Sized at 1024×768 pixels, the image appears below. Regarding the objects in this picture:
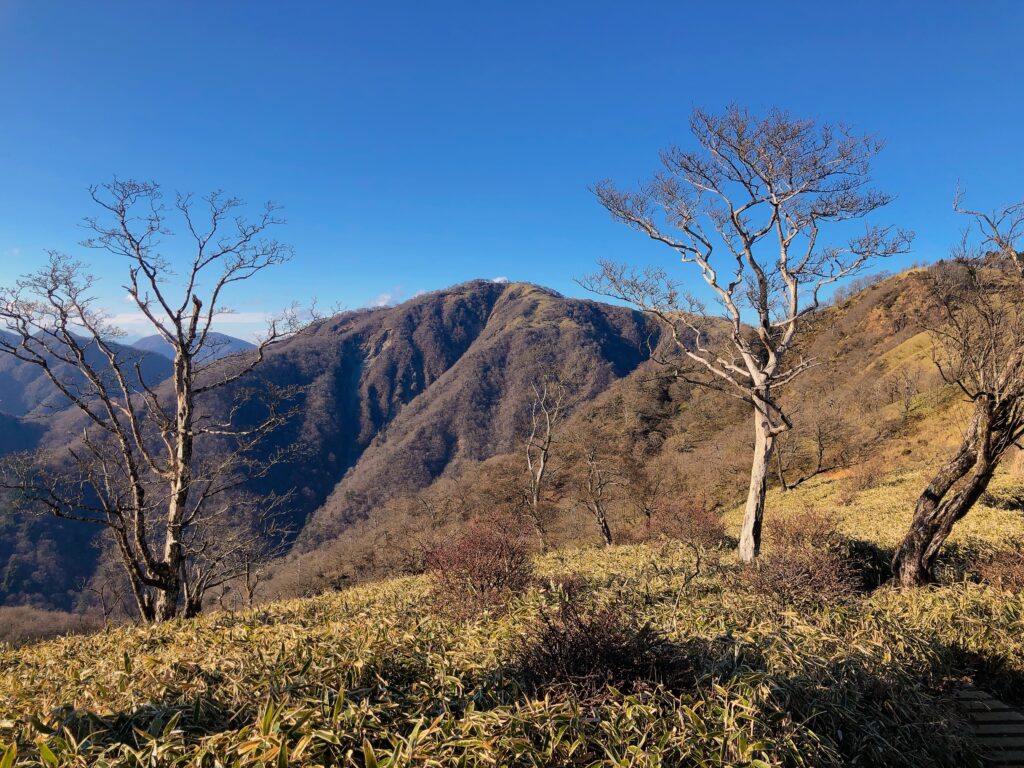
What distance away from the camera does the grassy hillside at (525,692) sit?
234 cm

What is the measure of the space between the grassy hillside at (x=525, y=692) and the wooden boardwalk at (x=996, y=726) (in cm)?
16

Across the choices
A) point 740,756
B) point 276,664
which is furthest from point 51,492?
point 740,756

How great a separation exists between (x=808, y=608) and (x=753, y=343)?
25.9ft

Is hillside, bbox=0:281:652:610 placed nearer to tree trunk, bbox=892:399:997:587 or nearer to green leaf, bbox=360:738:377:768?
tree trunk, bbox=892:399:997:587

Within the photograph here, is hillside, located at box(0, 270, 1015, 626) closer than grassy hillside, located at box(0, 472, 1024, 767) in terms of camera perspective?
No

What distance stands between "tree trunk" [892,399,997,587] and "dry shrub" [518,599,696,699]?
6285 mm

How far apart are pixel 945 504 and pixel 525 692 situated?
792cm

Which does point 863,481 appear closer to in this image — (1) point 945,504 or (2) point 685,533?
(2) point 685,533

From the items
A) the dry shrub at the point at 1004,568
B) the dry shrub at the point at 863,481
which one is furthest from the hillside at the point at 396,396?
the dry shrub at the point at 1004,568

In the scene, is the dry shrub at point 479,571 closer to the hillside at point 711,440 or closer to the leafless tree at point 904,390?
the hillside at point 711,440

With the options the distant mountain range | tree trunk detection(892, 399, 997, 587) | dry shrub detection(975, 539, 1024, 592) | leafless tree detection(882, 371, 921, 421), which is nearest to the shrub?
dry shrub detection(975, 539, 1024, 592)

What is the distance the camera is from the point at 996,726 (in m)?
3.69

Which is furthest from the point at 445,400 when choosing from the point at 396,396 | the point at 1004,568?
the point at 1004,568

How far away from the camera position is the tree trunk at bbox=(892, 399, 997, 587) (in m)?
7.35
